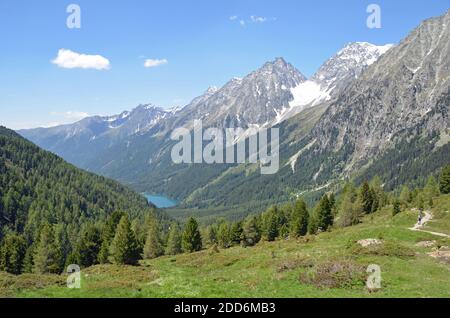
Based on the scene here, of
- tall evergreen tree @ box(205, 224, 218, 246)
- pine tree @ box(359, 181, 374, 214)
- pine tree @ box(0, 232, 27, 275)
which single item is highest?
pine tree @ box(359, 181, 374, 214)

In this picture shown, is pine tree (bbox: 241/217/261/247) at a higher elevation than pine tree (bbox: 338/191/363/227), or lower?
lower

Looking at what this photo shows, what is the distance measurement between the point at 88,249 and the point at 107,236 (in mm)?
5012

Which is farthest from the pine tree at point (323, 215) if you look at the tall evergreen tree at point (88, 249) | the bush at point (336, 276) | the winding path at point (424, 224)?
the bush at point (336, 276)

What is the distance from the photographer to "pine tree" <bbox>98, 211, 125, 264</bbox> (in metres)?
83.4

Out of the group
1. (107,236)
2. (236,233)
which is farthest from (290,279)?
(236,233)

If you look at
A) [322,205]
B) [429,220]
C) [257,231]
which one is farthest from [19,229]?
[429,220]

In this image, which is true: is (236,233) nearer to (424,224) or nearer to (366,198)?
(366,198)

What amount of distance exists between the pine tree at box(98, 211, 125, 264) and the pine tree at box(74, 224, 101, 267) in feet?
6.79

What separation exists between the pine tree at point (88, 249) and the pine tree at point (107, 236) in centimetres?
207

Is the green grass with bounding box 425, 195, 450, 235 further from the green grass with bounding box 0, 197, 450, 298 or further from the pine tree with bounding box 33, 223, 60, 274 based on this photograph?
the pine tree with bounding box 33, 223, 60, 274

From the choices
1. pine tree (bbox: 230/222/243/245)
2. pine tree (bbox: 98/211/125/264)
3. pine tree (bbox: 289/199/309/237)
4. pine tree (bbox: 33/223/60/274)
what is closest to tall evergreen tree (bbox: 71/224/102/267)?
pine tree (bbox: 98/211/125/264)
